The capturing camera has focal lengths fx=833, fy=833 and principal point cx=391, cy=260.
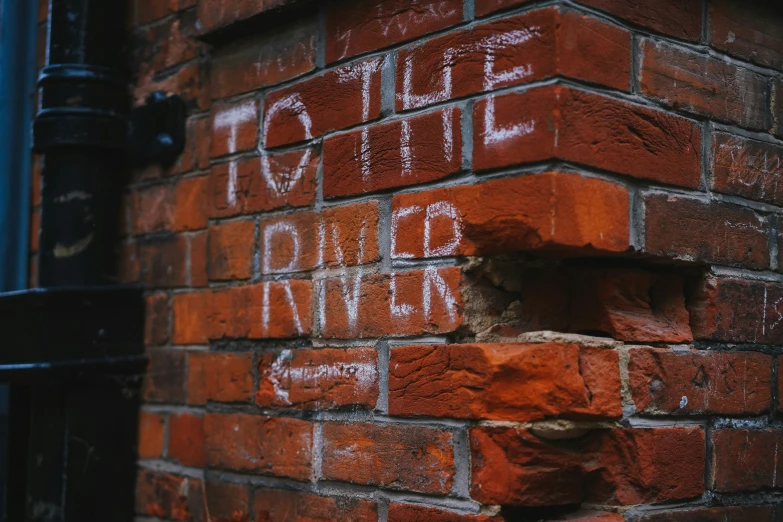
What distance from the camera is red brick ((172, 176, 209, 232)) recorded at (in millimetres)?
1885

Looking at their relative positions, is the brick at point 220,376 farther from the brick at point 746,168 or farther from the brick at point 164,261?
the brick at point 746,168

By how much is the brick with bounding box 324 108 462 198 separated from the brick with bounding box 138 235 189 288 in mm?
570

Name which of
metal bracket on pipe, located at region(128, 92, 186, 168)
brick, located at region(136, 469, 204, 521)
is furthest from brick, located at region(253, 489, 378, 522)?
metal bracket on pipe, located at region(128, 92, 186, 168)

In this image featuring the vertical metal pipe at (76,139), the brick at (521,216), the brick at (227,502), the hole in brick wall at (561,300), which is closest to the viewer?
the brick at (521,216)

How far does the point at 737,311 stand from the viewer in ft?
4.75

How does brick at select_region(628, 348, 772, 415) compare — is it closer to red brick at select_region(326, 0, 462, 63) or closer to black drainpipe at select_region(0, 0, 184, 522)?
red brick at select_region(326, 0, 462, 63)

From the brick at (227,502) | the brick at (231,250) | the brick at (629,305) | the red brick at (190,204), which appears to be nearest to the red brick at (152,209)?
the red brick at (190,204)

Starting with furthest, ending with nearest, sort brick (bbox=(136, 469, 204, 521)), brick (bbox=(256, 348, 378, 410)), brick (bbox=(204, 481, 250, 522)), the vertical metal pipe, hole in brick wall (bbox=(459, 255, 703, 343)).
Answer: the vertical metal pipe
brick (bbox=(136, 469, 204, 521))
brick (bbox=(204, 481, 250, 522))
brick (bbox=(256, 348, 378, 410))
hole in brick wall (bbox=(459, 255, 703, 343))

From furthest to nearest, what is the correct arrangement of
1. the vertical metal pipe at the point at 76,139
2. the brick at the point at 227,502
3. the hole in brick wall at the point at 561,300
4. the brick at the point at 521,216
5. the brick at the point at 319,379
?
1. the vertical metal pipe at the point at 76,139
2. the brick at the point at 227,502
3. the brick at the point at 319,379
4. the hole in brick wall at the point at 561,300
5. the brick at the point at 521,216

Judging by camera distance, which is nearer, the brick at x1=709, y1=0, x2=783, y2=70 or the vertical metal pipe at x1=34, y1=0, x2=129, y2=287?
the brick at x1=709, y1=0, x2=783, y2=70

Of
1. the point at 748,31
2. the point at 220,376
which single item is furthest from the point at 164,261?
the point at 748,31

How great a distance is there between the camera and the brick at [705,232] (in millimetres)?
1311

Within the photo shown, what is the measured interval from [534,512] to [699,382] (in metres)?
0.36

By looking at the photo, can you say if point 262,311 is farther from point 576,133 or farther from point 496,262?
point 576,133
